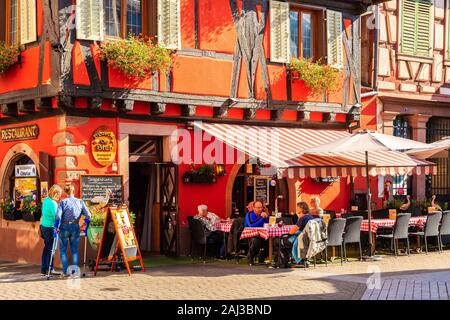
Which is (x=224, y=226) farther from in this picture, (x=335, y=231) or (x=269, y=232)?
(x=335, y=231)

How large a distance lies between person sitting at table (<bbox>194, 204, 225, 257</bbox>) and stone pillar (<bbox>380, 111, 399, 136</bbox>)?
600cm

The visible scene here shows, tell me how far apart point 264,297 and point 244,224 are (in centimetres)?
487

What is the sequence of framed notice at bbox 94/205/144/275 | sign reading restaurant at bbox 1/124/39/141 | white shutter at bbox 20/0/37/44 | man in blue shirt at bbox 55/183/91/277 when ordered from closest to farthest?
1. man in blue shirt at bbox 55/183/91/277
2. framed notice at bbox 94/205/144/275
3. white shutter at bbox 20/0/37/44
4. sign reading restaurant at bbox 1/124/39/141

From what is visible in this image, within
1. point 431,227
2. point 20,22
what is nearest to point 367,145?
point 431,227

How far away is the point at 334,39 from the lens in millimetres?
18781

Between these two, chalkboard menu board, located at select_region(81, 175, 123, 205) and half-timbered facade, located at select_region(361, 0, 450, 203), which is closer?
chalkboard menu board, located at select_region(81, 175, 123, 205)

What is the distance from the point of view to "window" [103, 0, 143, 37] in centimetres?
1529

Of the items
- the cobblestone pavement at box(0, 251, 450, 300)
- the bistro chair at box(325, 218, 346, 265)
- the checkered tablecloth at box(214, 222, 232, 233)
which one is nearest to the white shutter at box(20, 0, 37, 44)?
the cobblestone pavement at box(0, 251, 450, 300)

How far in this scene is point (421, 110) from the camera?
21.0 metres

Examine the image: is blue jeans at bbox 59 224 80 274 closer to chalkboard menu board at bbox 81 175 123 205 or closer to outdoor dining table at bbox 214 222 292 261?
chalkboard menu board at bbox 81 175 123 205

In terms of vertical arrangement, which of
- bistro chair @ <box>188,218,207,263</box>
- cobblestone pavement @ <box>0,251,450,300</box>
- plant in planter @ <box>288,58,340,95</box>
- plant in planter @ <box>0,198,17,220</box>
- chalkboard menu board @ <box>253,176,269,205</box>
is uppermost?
plant in planter @ <box>288,58,340,95</box>

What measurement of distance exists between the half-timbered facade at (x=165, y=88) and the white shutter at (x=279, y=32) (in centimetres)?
3
